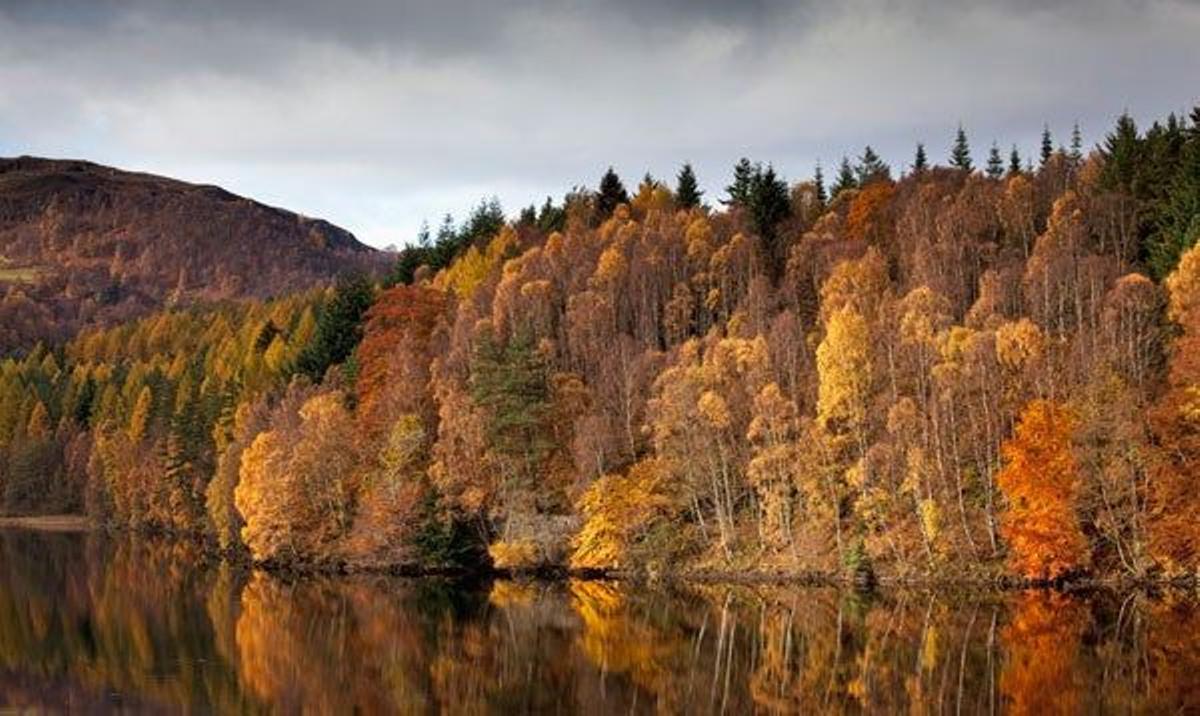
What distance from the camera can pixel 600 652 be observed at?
51250 millimetres

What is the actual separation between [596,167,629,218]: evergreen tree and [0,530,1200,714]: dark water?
75.6m

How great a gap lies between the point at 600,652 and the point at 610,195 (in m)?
103

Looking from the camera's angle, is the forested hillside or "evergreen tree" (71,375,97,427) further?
"evergreen tree" (71,375,97,427)

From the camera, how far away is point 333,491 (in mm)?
93562

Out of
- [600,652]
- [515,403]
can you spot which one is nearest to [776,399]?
[515,403]

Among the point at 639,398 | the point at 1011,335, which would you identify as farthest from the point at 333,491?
the point at 1011,335

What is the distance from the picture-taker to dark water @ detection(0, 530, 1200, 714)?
1617 inches

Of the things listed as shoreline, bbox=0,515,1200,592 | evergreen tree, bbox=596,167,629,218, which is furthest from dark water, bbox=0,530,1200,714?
evergreen tree, bbox=596,167,629,218

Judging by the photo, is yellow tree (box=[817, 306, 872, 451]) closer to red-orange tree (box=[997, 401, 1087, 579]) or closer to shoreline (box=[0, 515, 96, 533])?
red-orange tree (box=[997, 401, 1087, 579])

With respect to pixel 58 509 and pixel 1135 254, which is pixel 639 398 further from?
pixel 58 509

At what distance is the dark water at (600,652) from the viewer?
41.1 meters

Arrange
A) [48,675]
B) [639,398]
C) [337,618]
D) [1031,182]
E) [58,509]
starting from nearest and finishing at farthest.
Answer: [48,675], [337,618], [639,398], [1031,182], [58,509]

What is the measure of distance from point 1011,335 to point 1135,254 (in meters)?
24.8

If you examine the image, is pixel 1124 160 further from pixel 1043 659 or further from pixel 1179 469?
pixel 1043 659
